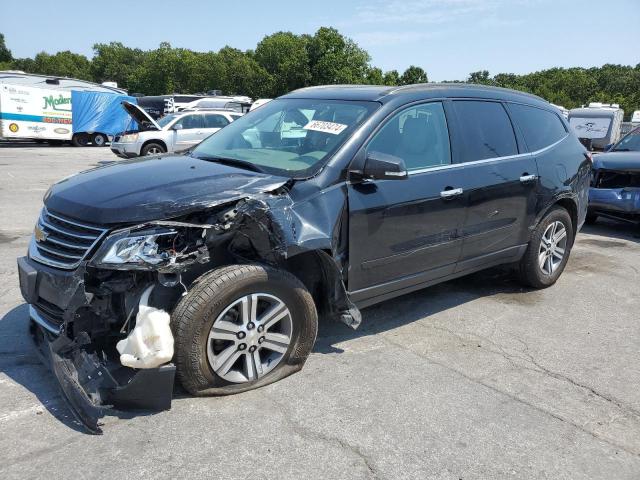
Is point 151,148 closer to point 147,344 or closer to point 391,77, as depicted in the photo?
point 147,344

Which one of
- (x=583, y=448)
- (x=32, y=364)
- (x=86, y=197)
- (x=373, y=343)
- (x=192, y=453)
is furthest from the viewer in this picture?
(x=373, y=343)

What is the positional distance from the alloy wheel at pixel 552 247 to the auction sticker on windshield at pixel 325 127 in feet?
8.18

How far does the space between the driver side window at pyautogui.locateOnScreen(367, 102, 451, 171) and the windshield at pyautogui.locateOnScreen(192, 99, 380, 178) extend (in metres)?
0.20

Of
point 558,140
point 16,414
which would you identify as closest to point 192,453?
point 16,414

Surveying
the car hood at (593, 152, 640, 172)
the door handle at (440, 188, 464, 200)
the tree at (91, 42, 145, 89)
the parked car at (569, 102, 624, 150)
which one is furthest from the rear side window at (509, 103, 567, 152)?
the tree at (91, 42, 145, 89)

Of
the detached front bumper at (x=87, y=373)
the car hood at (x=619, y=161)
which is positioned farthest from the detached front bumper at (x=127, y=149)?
the detached front bumper at (x=87, y=373)

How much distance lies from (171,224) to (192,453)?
1.18m

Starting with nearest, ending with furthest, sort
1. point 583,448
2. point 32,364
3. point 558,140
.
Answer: point 583,448 → point 32,364 → point 558,140

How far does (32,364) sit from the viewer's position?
357 cm

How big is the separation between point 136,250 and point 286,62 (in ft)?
209

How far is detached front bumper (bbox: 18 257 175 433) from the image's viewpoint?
9.52ft

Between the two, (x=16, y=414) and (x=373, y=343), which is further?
(x=373, y=343)

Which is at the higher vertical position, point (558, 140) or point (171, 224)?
point (558, 140)

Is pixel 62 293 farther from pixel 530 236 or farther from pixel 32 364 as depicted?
pixel 530 236
